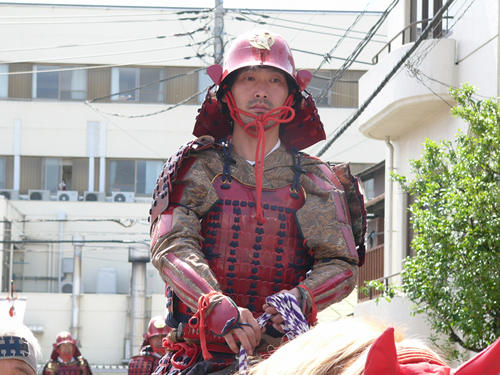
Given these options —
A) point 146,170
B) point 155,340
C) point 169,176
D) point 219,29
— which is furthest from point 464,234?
point 146,170

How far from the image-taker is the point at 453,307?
11766 millimetres

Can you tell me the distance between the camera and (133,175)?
3938 centimetres

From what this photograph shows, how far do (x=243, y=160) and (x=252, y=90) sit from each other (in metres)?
0.30

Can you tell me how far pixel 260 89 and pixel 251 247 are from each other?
665mm

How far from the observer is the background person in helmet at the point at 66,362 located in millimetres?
16734

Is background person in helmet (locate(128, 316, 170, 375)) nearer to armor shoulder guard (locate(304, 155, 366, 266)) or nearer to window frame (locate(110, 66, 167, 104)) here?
armor shoulder guard (locate(304, 155, 366, 266))

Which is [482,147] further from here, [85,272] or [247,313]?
[85,272]

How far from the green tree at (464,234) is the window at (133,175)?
27.2 m

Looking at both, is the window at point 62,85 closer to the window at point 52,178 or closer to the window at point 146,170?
the window at point 52,178

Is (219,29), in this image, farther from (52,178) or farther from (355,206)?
(52,178)

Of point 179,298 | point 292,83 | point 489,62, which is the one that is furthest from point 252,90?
point 489,62

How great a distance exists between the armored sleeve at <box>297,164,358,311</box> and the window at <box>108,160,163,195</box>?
34.4 metres

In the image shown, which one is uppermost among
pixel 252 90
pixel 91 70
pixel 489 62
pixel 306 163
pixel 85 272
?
pixel 91 70

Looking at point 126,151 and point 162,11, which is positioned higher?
point 162,11
